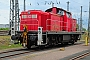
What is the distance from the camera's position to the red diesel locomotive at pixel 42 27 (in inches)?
737

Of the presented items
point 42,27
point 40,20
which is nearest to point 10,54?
point 42,27

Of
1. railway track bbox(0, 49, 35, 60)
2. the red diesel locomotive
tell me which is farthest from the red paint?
railway track bbox(0, 49, 35, 60)

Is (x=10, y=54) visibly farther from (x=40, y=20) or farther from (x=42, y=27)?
(x=40, y=20)

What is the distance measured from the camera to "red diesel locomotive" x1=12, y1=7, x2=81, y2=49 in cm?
1872

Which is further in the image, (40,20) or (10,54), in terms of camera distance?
(40,20)

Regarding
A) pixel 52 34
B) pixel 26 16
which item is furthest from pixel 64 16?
pixel 26 16

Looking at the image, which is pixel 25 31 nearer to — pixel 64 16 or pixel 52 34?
pixel 52 34

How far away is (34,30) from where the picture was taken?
19.8 m

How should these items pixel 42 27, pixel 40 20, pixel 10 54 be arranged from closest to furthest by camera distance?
pixel 10 54, pixel 42 27, pixel 40 20

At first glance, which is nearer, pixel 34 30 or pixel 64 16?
pixel 34 30

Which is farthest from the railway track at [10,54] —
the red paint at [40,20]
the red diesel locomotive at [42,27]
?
the red paint at [40,20]

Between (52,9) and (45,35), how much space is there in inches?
185

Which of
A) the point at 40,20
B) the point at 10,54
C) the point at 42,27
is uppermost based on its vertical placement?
the point at 40,20

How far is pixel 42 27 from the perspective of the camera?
65.0 feet
